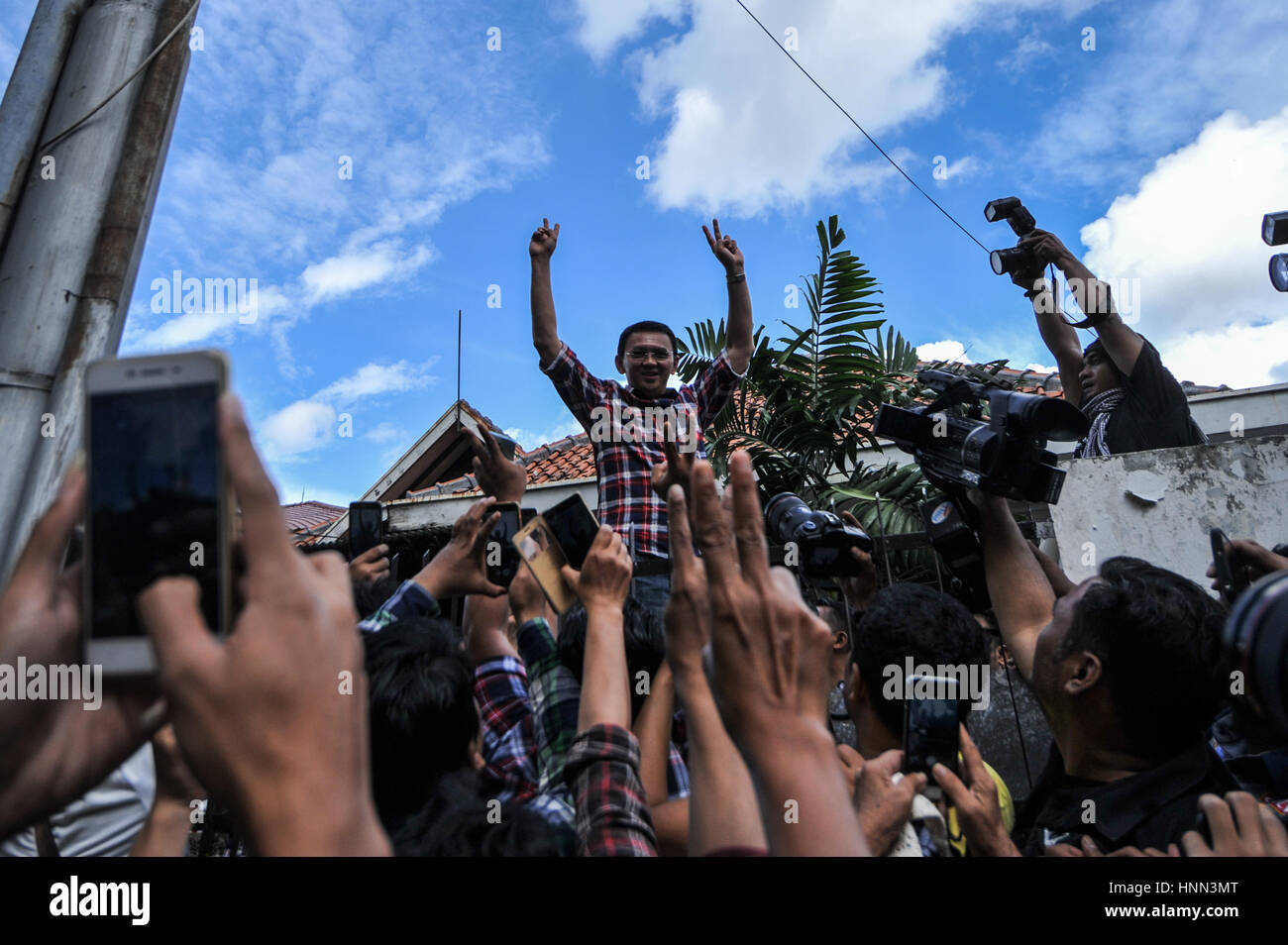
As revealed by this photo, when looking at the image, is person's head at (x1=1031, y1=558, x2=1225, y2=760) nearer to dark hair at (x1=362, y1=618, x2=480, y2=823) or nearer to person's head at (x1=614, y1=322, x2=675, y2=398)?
dark hair at (x1=362, y1=618, x2=480, y2=823)

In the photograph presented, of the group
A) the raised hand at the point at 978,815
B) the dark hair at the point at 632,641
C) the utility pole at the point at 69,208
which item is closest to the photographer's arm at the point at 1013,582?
the raised hand at the point at 978,815

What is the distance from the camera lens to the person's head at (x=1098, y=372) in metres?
3.62

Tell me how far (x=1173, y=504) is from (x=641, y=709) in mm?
2389

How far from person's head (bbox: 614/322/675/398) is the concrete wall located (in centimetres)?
164

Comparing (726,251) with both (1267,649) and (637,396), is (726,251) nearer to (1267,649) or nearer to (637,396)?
(637,396)

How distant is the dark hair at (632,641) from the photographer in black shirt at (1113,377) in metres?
2.32

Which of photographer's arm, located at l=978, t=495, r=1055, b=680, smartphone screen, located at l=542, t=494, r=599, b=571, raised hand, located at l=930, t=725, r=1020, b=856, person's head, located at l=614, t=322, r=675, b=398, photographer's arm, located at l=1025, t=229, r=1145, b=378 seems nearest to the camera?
raised hand, located at l=930, t=725, r=1020, b=856

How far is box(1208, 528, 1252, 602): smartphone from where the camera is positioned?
1970mm

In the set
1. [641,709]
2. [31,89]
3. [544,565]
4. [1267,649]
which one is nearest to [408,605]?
[544,565]

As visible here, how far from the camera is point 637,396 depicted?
3.58 metres

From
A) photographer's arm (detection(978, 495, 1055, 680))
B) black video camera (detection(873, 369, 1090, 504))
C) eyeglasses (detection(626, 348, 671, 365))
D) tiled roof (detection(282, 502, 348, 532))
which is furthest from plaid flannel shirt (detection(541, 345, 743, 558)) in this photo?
tiled roof (detection(282, 502, 348, 532))
